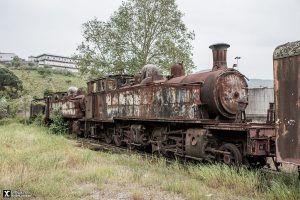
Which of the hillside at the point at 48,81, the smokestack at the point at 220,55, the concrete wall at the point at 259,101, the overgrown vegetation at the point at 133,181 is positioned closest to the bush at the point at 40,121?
the concrete wall at the point at 259,101

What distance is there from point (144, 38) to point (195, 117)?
832 inches

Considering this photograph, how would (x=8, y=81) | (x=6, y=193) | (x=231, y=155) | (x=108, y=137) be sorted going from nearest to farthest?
(x=6, y=193)
(x=231, y=155)
(x=108, y=137)
(x=8, y=81)

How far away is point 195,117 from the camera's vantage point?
437 inches

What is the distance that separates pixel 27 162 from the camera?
31.4ft

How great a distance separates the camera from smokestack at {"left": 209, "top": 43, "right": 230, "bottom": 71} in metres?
11.3

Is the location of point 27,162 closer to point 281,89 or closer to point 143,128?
point 143,128

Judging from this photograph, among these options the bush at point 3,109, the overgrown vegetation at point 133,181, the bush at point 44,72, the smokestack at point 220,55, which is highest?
the bush at point 44,72

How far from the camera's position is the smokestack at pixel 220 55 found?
11.3 m

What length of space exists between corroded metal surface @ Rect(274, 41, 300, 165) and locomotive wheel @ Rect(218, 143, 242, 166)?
8.26 feet

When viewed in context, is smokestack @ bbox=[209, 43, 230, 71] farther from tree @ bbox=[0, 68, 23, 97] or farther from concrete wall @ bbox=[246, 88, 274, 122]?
tree @ bbox=[0, 68, 23, 97]

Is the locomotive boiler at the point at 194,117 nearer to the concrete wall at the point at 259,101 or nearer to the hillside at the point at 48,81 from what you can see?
the concrete wall at the point at 259,101

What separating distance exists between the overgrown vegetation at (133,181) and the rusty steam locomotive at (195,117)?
75 centimetres

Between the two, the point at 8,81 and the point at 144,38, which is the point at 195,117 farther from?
the point at 8,81

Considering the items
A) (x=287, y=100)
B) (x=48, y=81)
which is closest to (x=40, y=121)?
(x=287, y=100)
